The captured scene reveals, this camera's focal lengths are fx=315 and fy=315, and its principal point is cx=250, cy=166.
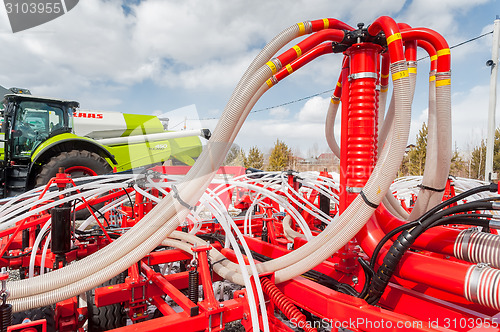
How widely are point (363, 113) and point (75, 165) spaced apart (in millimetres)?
6441

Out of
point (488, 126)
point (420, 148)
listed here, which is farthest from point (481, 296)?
point (420, 148)

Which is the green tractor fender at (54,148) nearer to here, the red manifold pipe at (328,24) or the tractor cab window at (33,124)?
the tractor cab window at (33,124)

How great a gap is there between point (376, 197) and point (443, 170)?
1.63 ft

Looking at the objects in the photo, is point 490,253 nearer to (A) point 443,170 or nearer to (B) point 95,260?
(A) point 443,170

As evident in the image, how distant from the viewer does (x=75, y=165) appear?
6.68m

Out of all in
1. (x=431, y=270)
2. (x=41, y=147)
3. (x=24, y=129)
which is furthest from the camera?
(x=24, y=129)

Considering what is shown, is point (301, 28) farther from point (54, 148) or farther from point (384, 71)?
point (54, 148)

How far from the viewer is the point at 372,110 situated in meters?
2.02

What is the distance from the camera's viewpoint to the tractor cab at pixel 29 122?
6.91 metres

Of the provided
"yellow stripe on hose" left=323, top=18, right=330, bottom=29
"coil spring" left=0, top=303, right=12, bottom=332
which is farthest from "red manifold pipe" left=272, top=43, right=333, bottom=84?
"coil spring" left=0, top=303, right=12, bottom=332

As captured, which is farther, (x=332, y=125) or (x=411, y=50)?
(x=332, y=125)

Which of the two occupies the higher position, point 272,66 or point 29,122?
Result: point 29,122

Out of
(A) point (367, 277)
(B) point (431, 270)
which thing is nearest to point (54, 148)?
(A) point (367, 277)

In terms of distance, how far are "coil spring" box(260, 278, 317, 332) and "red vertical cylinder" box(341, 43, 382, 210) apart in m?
0.78
